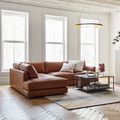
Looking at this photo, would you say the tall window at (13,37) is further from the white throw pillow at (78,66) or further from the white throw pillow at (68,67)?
the white throw pillow at (78,66)

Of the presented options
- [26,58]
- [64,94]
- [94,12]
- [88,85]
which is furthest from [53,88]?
[94,12]

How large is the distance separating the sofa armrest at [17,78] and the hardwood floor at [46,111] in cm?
79

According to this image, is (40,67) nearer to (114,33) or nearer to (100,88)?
(100,88)

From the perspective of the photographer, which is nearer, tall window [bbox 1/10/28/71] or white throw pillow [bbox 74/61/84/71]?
white throw pillow [bbox 74/61/84/71]

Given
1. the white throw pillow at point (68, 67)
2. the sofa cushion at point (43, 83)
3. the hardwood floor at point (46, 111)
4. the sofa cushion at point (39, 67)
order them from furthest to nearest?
1. the white throw pillow at point (68, 67)
2. the sofa cushion at point (39, 67)
3. the sofa cushion at point (43, 83)
4. the hardwood floor at point (46, 111)

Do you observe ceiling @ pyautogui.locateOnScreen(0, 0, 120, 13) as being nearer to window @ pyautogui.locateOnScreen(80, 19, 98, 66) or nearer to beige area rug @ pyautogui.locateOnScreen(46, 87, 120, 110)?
window @ pyautogui.locateOnScreen(80, 19, 98, 66)

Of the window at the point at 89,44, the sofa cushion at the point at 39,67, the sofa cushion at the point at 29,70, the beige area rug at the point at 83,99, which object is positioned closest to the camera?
the beige area rug at the point at 83,99

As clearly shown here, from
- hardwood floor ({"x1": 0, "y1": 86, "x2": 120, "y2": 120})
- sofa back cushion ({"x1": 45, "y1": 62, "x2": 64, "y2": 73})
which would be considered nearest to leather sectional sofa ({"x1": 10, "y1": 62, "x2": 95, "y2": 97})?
hardwood floor ({"x1": 0, "y1": 86, "x2": 120, "y2": 120})

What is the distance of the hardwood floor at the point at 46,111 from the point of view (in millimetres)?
3615

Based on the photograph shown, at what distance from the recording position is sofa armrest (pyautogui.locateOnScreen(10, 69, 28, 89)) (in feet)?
17.6

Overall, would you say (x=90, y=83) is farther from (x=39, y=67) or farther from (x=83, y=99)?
(x=39, y=67)

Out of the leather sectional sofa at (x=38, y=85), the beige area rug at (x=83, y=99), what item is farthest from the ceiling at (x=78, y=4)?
the beige area rug at (x=83, y=99)

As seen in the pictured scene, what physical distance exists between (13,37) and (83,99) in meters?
3.93

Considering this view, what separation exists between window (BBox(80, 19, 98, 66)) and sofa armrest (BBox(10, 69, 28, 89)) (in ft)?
11.6
